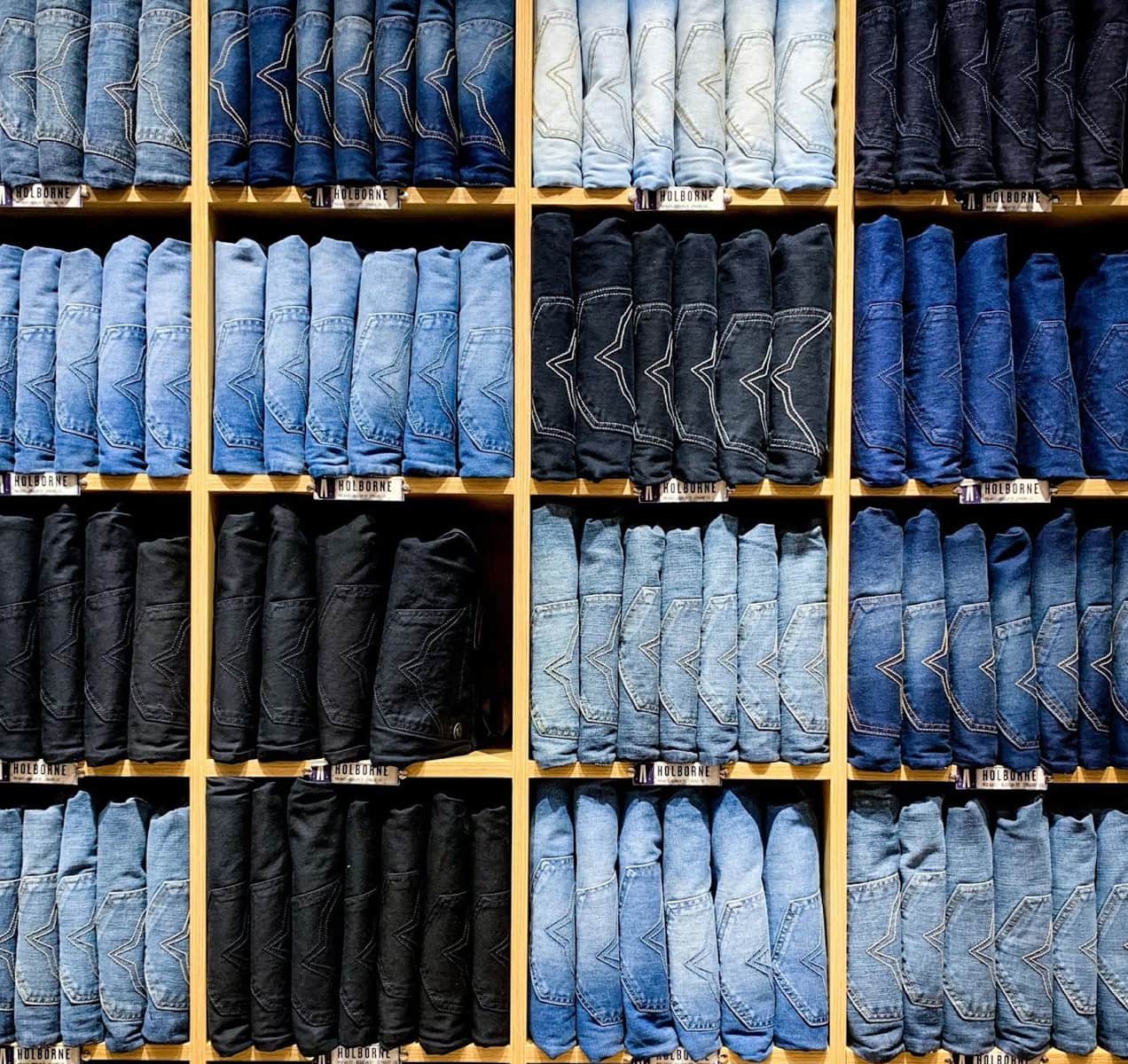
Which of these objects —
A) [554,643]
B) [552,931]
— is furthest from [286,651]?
[552,931]

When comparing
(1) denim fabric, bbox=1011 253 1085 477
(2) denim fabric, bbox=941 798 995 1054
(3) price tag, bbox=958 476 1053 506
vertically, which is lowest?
(2) denim fabric, bbox=941 798 995 1054

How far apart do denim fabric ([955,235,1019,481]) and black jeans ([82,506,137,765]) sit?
1.52 m

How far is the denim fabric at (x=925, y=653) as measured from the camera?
154 cm

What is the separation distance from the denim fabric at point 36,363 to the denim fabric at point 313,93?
49cm

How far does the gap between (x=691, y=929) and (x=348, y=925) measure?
61 cm

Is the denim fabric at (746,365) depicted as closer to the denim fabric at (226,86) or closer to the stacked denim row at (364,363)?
the stacked denim row at (364,363)

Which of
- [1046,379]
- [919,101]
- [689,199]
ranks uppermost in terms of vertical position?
[919,101]

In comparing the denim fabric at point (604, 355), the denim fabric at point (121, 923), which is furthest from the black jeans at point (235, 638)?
the denim fabric at point (604, 355)

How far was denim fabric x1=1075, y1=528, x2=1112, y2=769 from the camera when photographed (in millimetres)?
1562

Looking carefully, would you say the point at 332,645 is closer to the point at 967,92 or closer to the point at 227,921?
the point at 227,921

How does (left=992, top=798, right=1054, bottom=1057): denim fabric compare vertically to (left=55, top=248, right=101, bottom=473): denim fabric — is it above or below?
below

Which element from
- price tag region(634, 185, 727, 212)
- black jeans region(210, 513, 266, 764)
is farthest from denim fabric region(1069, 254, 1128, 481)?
black jeans region(210, 513, 266, 764)

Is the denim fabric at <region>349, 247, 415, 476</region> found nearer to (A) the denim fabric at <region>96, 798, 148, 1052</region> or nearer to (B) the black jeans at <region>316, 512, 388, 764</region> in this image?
(B) the black jeans at <region>316, 512, 388, 764</region>

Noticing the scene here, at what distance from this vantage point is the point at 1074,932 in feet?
5.11
